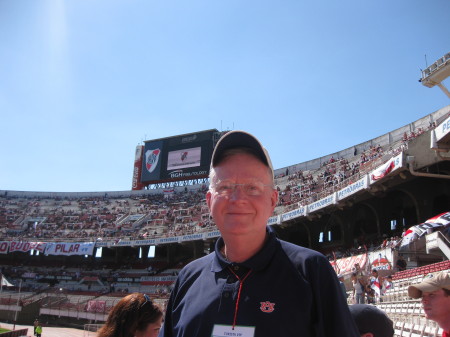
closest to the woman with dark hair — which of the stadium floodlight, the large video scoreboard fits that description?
the stadium floodlight

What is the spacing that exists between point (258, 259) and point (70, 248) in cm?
4069

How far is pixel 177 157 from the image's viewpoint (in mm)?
45906

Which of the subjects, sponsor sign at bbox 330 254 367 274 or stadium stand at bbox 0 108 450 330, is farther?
stadium stand at bbox 0 108 450 330

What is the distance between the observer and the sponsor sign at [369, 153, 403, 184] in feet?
55.3

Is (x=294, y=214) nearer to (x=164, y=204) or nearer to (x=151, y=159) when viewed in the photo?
(x=164, y=204)

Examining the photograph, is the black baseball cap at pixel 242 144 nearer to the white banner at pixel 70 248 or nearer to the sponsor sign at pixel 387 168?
the sponsor sign at pixel 387 168

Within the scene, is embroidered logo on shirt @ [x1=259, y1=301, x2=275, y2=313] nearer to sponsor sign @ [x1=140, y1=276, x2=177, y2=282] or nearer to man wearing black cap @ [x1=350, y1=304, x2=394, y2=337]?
man wearing black cap @ [x1=350, y1=304, x2=394, y2=337]

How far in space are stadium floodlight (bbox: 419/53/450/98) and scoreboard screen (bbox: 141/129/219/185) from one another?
27.5 metres

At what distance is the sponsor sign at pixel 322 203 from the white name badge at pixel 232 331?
21809mm

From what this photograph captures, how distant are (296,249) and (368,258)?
17.8 m

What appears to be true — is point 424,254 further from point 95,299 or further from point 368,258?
point 95,299

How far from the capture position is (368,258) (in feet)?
57.7

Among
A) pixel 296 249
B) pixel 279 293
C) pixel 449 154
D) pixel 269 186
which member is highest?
pixel 449 154

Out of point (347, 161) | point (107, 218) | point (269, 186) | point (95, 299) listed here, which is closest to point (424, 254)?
point (347, 161)
